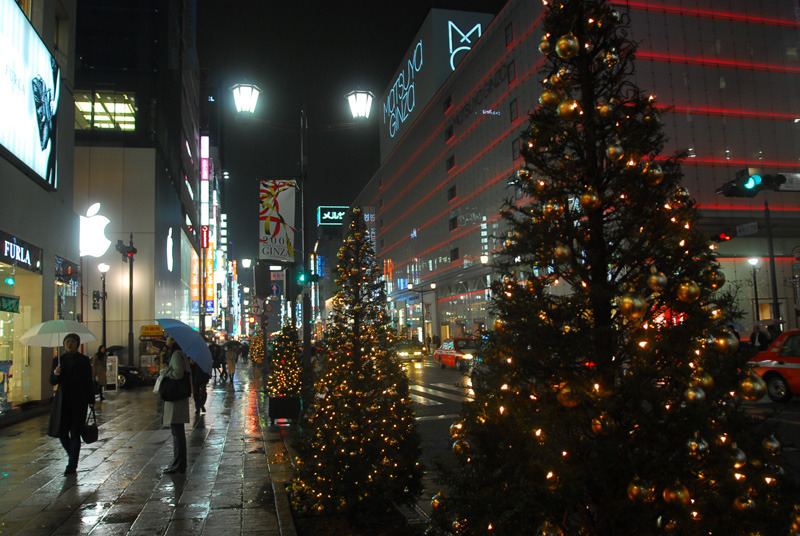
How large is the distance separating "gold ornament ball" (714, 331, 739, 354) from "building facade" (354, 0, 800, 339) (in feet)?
82.6

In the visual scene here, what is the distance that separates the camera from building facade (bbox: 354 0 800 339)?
124 feet

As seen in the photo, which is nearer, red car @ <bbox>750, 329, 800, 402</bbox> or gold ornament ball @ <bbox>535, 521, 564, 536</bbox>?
gold ornament ball @ <bbox>535, 521, 564, 536</bbox>

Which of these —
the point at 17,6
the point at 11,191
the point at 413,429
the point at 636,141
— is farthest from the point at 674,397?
the point at 17,6

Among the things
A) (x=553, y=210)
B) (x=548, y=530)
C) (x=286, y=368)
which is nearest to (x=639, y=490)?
(x=548, y=530)

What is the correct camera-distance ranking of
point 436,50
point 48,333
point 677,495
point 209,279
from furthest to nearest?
point 209,279, point 436,50, point 48,333, point 677,495

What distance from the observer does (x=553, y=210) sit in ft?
11.8

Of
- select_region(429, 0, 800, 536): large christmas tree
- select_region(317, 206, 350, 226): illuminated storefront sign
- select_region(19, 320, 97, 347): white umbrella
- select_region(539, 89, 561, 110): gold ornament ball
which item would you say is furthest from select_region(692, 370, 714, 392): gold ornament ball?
select_region(317, 206, 350, 226): illuminated storefront sign

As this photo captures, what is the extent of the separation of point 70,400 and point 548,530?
24.1ft

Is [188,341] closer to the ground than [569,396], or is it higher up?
higher up

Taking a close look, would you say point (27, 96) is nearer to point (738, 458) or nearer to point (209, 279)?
point (738, 458)

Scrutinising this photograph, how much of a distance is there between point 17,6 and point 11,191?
432cm

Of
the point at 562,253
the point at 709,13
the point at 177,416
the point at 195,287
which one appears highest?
the point at 709,13

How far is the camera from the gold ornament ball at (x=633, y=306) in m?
3.26

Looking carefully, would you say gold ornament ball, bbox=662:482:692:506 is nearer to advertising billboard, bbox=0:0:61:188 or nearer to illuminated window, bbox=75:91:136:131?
advertising billboard, bbox=0:0:61:188
